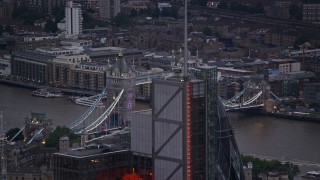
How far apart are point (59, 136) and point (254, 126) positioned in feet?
12.0

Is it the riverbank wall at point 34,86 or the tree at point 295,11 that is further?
the tree at point 295,11

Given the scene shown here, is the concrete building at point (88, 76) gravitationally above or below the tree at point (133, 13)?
below

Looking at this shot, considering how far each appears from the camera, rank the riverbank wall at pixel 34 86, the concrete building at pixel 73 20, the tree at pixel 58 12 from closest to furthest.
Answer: the riverbank wall at pixel 34 86 < the concrete building at pixel 73 20 < the tree at pixel 58 12

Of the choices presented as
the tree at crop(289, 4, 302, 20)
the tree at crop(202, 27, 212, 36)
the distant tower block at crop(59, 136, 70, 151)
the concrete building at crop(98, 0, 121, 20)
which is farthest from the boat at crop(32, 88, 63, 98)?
the tree at crop(289, 4, 302, 20)

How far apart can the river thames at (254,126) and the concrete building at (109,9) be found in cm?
836

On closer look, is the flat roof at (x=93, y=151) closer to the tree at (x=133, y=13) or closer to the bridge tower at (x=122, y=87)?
the bridge tower at (x=122, y=87)

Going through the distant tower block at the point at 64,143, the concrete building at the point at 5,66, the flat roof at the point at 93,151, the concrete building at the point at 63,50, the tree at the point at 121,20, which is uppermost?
the flat roof at the point at 93,151

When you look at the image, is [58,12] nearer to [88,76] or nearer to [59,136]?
[88,76]

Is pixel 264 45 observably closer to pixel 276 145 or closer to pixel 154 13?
pixel 154 13

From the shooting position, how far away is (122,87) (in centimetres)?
2152

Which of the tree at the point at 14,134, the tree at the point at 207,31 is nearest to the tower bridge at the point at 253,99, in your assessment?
the tree at the point at 14,134

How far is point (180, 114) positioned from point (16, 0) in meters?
21.2

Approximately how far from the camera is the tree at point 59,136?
1896 centimetres

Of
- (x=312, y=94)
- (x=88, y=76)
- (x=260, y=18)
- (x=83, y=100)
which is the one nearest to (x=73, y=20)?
(x=260, y=18)
